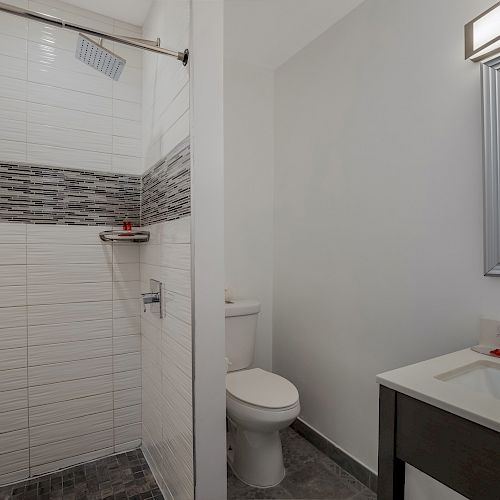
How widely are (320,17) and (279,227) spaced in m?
1.27

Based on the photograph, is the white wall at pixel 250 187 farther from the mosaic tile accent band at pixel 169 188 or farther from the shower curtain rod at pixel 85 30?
the shower curtain rod at pixel 85 30

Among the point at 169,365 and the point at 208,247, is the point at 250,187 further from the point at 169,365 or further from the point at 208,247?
the point at 169,365

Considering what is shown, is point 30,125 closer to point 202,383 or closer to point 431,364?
point 202,383

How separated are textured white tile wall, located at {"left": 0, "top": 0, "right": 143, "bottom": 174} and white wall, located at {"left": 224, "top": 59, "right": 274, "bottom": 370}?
61 centimetres

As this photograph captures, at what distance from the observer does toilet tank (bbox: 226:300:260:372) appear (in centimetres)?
213

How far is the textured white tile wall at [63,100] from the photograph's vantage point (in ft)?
5.98

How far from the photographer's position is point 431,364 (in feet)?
3.74

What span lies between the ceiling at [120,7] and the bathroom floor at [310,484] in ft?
8.52

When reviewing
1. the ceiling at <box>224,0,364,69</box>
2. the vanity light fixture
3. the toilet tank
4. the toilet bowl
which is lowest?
the toilet bowl

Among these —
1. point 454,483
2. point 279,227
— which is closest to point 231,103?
point 279,227

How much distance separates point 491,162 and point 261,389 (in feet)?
4.74

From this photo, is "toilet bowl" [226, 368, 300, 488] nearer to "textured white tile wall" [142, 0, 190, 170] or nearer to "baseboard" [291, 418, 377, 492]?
"baseboard" [291, 418, 377, 492]

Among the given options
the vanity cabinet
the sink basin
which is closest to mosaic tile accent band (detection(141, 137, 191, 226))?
the vanity cabinet

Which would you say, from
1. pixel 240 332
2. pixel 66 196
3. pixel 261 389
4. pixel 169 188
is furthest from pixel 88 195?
pixel 261 389
